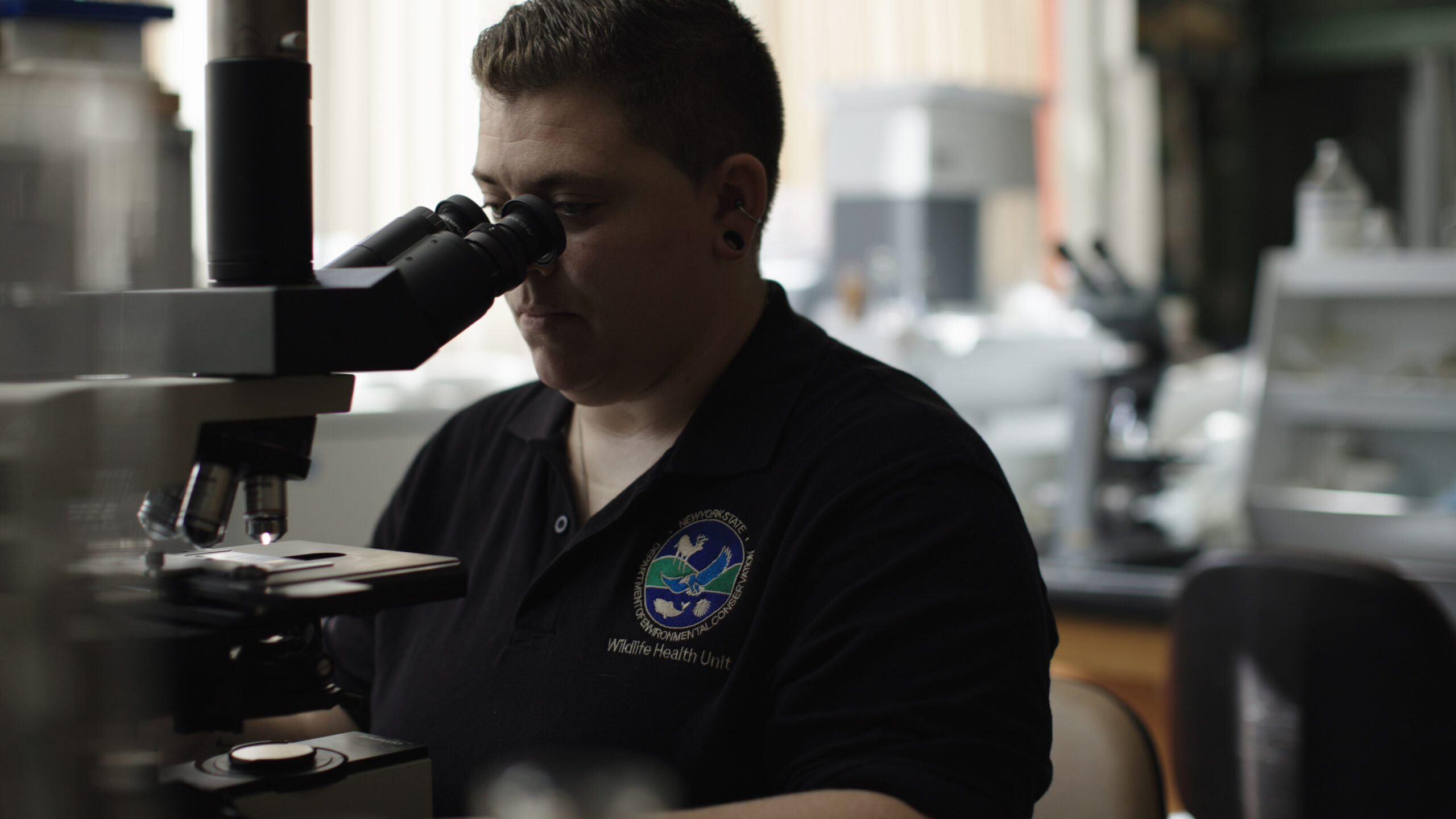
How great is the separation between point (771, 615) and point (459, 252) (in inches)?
14.6

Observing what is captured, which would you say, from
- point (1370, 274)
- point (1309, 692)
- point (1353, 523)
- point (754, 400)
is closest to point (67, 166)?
point (754, 400)

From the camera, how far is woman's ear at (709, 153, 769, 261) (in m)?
1.16

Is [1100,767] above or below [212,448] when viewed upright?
below

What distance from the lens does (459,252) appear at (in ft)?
2.66

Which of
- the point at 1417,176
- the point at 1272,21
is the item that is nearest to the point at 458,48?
the point at 1417,176

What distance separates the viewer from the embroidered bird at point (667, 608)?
104 cm

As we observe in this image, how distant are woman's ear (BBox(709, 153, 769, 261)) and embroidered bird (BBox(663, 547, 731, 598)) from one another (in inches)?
11.2

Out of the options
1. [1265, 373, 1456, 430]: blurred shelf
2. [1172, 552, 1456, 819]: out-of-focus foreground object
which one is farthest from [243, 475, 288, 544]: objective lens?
[1265, 373, 1456, 430]: blurred shelf

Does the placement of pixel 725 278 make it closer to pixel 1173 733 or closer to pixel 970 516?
pixel 970 516

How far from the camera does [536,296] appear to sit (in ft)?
3.53

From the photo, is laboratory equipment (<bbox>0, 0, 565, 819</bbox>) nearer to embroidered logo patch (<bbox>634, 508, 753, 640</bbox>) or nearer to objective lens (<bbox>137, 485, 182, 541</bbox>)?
objective lens (<bbox>137, 485, 182, 541</bbox>)

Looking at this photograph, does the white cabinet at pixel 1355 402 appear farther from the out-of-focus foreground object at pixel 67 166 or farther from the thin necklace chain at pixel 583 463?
the out-of-focus foreground object at pixel 67 166

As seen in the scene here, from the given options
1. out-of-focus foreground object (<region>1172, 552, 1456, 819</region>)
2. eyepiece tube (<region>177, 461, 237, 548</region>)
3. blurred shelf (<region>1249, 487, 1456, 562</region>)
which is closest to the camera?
eyepiece tube (<region>177, 461, 237, 548</region>)

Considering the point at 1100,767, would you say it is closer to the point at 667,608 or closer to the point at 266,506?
the point at 667,608
